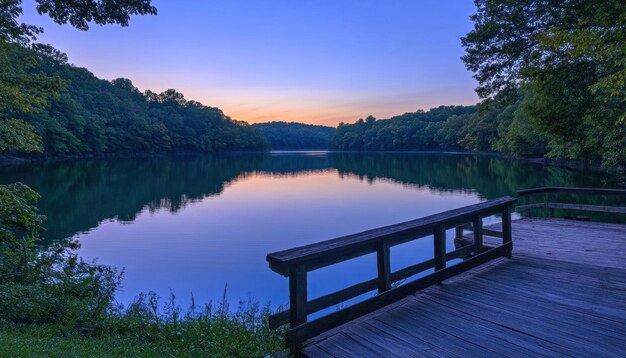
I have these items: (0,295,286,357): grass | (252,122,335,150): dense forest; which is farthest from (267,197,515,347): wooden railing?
(252,122,335,150): dense forest

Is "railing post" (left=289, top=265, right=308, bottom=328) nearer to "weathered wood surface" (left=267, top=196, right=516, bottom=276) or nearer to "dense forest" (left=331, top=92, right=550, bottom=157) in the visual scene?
"weathered wood surface" (left=267, top=196, right=516, bottom=276)

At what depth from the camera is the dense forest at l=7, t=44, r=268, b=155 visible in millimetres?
52513

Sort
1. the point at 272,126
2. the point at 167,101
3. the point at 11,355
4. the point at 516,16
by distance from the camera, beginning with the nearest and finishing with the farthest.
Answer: the point at 11,355 < the point at 516,16 < the point at 167,101 < the point at 272,126

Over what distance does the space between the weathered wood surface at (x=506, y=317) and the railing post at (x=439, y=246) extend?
273 mm

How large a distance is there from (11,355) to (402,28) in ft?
118

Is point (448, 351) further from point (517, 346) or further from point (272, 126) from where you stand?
point (272, 126)

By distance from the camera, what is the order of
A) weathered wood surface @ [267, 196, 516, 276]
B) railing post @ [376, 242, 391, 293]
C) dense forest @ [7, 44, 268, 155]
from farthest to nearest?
dense forest @ [7, 44, 268, 155] → railing post @ [376, 242, 391, 293] → weathered wood surface @ [267, 196, 516, 276]

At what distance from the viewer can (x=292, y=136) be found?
162 m

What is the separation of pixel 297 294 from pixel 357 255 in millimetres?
756

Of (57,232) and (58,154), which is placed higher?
(58,154)

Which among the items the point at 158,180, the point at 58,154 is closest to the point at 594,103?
the point at 158,180

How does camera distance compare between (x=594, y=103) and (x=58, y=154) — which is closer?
(x=594, y=103)

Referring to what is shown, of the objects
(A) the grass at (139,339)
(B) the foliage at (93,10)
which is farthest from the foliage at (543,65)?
(A) the grass at (139,339)

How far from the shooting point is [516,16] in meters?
11.7
